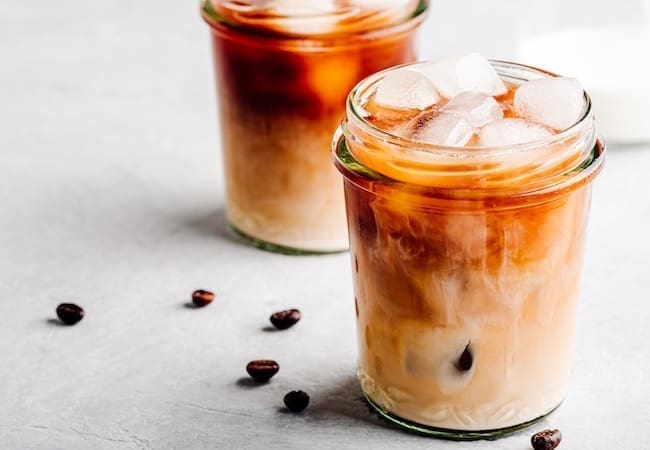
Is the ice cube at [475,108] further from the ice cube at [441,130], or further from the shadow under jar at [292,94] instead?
the shadow under jar at [292,94]

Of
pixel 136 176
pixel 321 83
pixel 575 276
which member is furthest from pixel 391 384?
pixel 136 176

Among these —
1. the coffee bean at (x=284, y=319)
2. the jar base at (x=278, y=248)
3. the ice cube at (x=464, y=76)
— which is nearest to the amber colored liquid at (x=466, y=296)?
the ice cube at (x=464, y=76)

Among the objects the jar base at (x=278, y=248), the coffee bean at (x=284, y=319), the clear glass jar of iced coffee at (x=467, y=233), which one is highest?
the clear glass jar of iced coffee at (x=467, y=233)

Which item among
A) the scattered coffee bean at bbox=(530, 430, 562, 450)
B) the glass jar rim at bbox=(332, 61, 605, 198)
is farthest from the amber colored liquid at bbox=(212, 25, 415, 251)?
the scattered coffee bean at bbox=(530, 430, 562, 450)

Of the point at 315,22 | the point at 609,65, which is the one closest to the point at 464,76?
the point at 315,22

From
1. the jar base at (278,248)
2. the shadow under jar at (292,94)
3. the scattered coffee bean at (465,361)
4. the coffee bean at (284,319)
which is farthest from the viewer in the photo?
the jar base at (278,248)

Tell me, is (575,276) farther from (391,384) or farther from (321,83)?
(321,83)

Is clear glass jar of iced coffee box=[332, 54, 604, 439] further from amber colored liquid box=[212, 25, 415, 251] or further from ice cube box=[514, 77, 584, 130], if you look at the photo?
amber colored liquid box=[212, 25, 415, 251]
